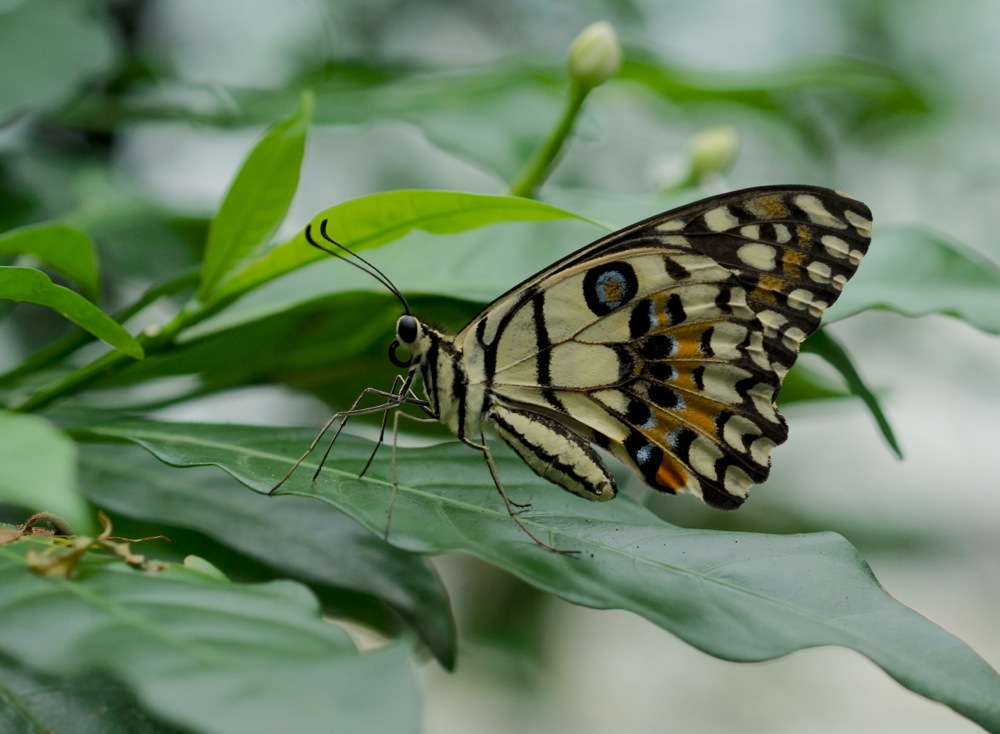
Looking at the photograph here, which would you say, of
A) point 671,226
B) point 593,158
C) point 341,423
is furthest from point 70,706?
point 593,158

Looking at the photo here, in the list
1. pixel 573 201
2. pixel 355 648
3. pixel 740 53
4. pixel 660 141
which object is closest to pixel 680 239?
pixel 573 201

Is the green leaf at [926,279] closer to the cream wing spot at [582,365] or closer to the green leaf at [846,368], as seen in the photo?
the green leaf at [846,368]

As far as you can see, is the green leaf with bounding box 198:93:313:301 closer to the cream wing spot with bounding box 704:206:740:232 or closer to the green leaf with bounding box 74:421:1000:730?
the green leaf with bounding box 74:421:1000:730

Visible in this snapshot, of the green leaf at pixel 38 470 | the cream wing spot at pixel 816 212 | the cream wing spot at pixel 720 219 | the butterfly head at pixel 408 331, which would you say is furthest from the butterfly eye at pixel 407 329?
the green leaf at pixel 38 470

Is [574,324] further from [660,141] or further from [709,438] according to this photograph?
[660,141]

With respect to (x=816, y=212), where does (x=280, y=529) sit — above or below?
below

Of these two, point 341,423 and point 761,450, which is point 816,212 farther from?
point 341,423
